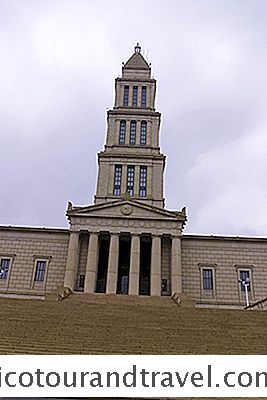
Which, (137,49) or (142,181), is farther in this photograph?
(137,49)

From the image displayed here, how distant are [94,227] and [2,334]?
23.1 meters

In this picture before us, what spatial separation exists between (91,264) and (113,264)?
6.61 feet

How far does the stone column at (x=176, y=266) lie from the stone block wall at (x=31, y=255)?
10.6 metres

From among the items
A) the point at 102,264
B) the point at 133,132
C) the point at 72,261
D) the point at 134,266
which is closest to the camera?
the point at 134,266

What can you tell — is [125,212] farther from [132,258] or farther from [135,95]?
[135,95]

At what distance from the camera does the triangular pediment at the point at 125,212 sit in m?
37.5

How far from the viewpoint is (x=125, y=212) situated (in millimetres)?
37562

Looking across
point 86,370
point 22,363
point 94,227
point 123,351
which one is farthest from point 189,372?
point 94,227

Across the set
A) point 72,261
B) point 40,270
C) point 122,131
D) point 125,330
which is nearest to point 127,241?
point 72,261

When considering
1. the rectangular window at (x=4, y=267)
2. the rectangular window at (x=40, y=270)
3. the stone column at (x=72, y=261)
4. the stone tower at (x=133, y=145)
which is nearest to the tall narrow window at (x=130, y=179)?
the stone tower at (x=133, y=145)

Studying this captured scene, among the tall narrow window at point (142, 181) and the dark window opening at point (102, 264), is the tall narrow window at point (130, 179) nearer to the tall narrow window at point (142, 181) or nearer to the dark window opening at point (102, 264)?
the tall narrow window at point (142, 181)

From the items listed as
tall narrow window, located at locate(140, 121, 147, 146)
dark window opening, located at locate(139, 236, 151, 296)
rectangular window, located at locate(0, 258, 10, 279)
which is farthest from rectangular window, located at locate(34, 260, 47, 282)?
tall narrow window, located at locate(140, 121, 147, 146)

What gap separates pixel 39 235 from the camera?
39.3m

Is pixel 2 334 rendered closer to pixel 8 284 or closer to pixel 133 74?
pixel 8 284
